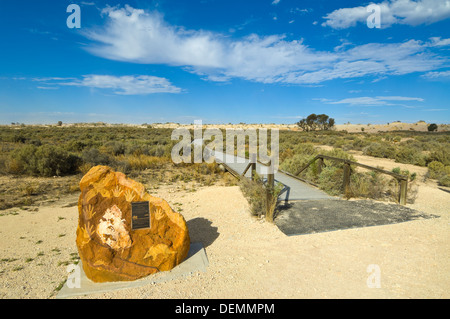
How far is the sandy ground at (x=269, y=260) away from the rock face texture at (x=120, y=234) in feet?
1.10

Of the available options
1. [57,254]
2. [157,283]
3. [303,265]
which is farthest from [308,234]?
[57,254]

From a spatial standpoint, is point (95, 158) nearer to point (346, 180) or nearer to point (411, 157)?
point (346, 180)

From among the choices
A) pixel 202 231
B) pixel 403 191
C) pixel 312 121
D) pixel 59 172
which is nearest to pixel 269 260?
pixel 202 231

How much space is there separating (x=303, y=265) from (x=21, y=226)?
21.2 ft

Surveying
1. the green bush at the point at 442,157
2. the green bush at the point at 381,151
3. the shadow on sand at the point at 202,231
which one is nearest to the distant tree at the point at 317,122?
the green bush at the point at 381,151

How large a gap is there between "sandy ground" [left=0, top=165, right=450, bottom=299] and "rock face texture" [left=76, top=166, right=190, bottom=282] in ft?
1.10

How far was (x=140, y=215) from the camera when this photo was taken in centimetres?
366

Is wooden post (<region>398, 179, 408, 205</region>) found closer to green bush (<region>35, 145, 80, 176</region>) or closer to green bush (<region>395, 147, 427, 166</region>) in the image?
green bush (<region>395, 147, 427, 166</region>)

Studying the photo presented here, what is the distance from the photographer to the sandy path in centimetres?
317

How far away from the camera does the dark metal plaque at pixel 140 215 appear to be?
3.61m

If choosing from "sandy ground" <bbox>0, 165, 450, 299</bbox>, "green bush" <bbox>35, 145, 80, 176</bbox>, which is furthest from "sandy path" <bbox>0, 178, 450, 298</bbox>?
"green bush" <bbox>35, 145, 80, 176</bbox>

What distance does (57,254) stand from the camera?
4.39m

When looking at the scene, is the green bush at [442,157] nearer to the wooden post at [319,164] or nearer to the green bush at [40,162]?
the wooden post at [319,164]
